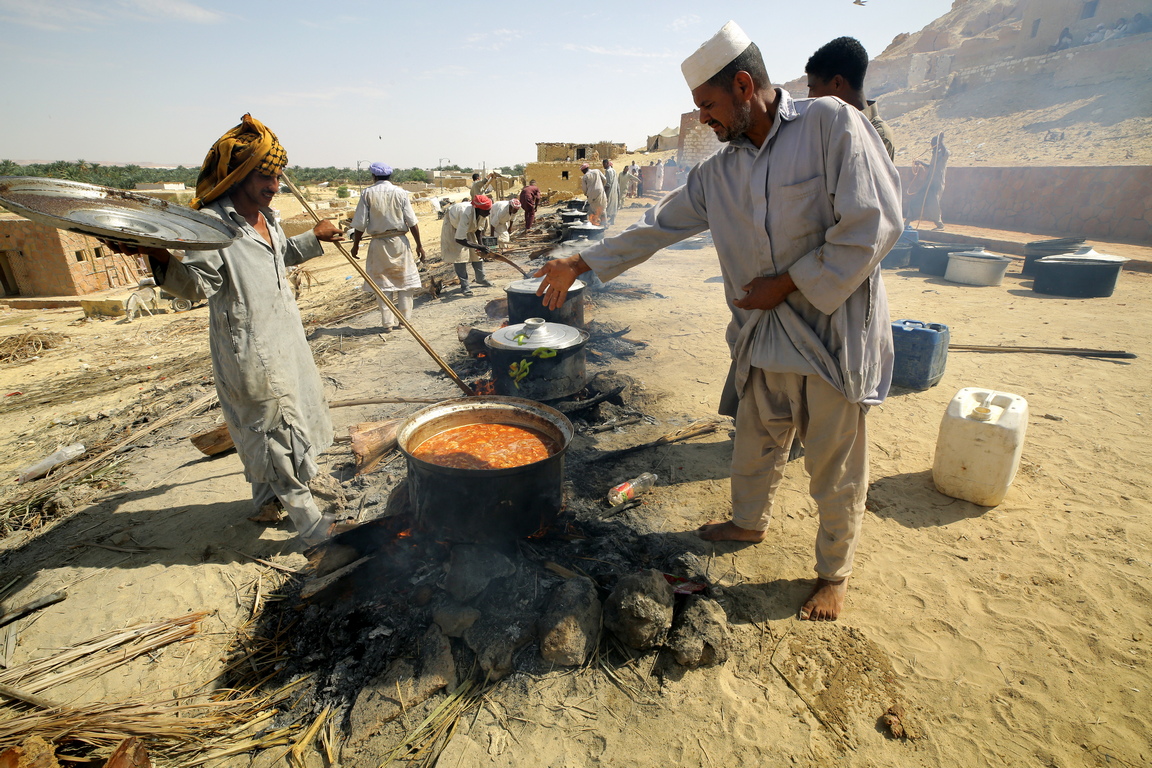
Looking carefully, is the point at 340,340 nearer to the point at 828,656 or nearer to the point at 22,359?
A: the point at 22,359

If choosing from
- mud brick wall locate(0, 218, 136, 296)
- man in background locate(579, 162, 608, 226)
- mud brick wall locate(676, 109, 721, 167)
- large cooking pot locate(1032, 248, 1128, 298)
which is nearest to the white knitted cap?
large cooking pot locate(1032, 248, 1128, 298)

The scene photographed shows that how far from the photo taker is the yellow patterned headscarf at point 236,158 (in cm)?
278

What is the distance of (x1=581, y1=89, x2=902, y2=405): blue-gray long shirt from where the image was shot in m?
2.13

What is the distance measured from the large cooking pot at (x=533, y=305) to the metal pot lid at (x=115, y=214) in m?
3.16

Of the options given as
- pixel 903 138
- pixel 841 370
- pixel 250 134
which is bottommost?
pixel 841 370

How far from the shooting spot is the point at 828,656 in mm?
2674

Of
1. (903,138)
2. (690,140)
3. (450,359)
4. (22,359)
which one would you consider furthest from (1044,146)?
(22,359)

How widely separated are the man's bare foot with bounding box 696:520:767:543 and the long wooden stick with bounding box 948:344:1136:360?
526cm

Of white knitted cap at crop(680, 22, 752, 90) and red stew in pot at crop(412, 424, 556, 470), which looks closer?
white knitted cap at crop(680, 22, 752, 90)

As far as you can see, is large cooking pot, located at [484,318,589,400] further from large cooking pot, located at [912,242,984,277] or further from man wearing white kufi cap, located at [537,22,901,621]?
large cooking pot, located at [912,242,984,277]

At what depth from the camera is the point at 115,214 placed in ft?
8.46

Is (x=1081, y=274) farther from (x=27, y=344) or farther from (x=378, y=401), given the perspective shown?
(x=27, y=344)

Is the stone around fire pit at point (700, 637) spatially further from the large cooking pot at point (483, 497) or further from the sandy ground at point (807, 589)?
the large cooking pot at point (483, 497)

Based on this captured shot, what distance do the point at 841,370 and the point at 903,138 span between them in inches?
1470
